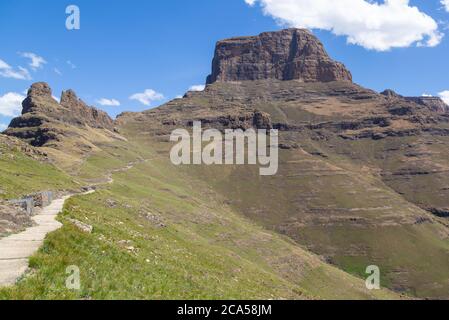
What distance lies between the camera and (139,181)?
161 m
